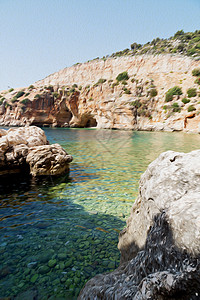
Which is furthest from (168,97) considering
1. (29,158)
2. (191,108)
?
(29,158)

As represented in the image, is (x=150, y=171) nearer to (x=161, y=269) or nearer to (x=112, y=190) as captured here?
(x=161, y=269)

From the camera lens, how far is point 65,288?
8.88 ft

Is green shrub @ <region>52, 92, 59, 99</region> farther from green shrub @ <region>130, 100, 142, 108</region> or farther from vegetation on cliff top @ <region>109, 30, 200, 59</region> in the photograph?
vegetation on cliff top @ <region>109, 30, 200, 59</region>

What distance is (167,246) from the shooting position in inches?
58.6

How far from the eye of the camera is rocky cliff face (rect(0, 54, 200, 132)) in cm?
4303

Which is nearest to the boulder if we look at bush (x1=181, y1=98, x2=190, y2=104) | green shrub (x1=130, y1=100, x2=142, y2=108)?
bush (x1=181, y1=98, x2=190, y2=104)

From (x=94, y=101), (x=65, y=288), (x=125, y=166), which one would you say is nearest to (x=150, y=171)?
(x=65, y=288)

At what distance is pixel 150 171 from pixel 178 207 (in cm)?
129

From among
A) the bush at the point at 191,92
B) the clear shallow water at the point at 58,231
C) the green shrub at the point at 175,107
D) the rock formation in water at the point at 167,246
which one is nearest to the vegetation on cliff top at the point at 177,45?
the bush at the point at 191,92

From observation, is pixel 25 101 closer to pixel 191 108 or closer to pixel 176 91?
pixel 176 91

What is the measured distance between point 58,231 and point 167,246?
3.31 metres

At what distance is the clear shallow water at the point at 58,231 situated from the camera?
285 cm

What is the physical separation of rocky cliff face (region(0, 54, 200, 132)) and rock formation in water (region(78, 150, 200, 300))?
37.5 m

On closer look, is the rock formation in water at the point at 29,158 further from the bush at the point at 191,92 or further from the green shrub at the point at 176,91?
the green shrub at the point at 176,91
